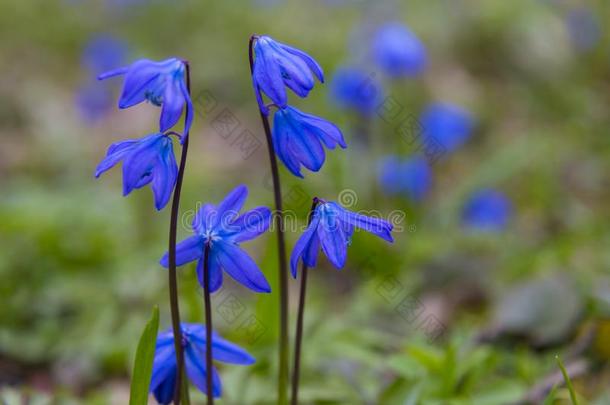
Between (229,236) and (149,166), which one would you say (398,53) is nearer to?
(229,236)

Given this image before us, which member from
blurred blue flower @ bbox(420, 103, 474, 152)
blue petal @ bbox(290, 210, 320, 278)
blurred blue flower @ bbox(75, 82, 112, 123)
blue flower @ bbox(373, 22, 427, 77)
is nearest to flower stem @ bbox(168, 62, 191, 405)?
blue petal @ bbox(290, 210, 320, 278)

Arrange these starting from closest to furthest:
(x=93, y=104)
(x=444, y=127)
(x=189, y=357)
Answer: (x=189, y=357)
(x=444, y=127)
(x=93, y=104)

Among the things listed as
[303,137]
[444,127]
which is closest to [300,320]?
[303,137]

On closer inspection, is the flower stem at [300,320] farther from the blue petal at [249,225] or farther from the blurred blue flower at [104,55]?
the blurred blue flower at [104,55]

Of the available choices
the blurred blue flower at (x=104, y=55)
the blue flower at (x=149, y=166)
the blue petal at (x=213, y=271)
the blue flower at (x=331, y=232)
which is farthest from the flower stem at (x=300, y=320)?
the blurred blue flower at (x=104, y=55)

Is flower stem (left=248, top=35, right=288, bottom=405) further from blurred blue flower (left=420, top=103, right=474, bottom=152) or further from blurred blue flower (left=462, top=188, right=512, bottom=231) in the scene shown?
blurred blue flower (left=420, top=103, right=474, bottom=152)

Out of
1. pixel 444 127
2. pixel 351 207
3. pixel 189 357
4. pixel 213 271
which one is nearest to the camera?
pixel 213 271
